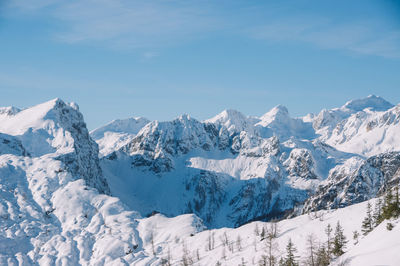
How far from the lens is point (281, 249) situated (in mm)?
189000

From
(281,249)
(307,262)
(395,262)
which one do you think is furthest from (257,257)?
(395,262)

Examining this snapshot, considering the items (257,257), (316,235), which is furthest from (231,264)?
(316,235)

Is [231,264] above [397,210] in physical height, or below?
below

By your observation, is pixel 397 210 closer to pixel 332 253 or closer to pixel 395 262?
pixel 332 253

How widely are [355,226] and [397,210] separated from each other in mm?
73754

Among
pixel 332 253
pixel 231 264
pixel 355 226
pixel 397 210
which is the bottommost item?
pixel 231 264

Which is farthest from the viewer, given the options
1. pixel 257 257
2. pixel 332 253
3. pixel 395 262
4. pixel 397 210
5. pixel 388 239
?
pixel 257 257

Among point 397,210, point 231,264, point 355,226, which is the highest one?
point 397,210

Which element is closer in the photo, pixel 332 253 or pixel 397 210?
pixel 397 210

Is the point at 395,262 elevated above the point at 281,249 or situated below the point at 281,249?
above

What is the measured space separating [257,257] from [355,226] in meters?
44.1

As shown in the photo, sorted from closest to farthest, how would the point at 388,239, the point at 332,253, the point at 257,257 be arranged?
the point at 388,239 < the point at 332,253 < the point at 257,257

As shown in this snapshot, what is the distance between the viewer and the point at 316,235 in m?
193

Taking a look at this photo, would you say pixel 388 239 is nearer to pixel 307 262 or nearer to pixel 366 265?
pixel 366 265
